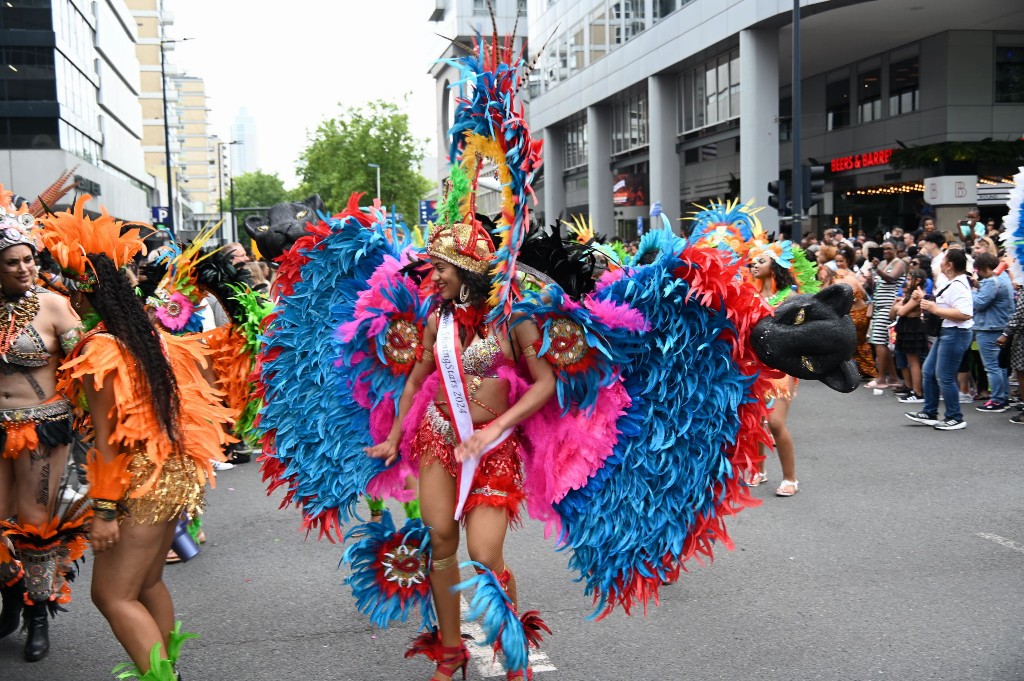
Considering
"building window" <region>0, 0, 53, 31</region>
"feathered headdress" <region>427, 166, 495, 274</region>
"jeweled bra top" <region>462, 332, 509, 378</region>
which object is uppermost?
"building window" <region>0, 0, 53, 31</region>

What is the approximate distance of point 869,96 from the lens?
90.1 feet

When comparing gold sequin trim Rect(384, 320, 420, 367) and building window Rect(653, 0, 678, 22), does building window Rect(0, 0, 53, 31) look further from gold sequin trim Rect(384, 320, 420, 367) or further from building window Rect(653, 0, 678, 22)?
gold sequin trim Rect(384, 320, 420, 367)

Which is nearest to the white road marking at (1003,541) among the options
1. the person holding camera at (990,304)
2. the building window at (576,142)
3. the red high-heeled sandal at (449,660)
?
the red high-heeled sandal at (449,660)

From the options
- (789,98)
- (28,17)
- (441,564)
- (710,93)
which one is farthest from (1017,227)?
(28,17)

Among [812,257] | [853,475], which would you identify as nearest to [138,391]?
[853,475]

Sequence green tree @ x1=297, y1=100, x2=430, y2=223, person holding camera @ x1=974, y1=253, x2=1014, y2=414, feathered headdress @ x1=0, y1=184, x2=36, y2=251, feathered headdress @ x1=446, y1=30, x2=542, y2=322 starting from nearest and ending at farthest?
feathered headdress @ x1=446, y1=30, x2=542, y2=322 < feathered headdress @ x1=0, y1=184, x2=36, y2=251 < person holding camera @ x1=974, y1=253, x2=1014, y2=414 < green tree @ x1=297, y1=100, x2=430, y2=223

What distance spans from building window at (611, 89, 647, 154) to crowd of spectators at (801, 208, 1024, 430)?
73.0ft

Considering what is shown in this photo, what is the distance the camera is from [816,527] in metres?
6.19

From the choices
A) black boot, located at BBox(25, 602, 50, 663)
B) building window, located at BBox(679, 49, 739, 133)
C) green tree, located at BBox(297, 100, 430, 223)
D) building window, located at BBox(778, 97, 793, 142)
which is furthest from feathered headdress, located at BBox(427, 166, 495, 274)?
green tree, located at BBox(297, 100, 430, 223)

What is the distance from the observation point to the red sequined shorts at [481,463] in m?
3.76

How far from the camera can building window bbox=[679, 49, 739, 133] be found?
26636mm

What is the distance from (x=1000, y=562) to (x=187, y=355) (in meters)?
4.51

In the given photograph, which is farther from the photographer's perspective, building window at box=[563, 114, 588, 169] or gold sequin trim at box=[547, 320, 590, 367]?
building window at box=[563, 114, 588, 169]

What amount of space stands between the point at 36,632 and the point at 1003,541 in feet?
17.6
